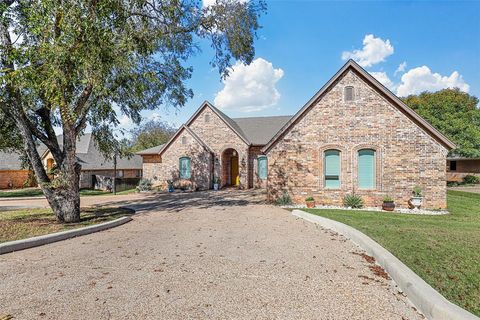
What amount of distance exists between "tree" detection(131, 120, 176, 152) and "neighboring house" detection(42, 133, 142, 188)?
1043cm

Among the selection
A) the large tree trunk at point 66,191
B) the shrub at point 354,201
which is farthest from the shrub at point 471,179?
the large tree trunk at point 66,191

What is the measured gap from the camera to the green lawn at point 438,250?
4371 millimetres

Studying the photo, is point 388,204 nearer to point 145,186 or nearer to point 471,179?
point 145,186

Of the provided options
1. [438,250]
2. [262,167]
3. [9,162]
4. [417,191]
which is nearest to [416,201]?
[417,191]

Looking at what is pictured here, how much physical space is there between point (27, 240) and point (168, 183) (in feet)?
57.6

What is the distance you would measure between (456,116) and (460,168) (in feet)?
22.5

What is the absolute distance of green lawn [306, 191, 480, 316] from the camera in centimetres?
437

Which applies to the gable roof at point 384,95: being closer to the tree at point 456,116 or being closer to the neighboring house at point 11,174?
the tree at point 456,116

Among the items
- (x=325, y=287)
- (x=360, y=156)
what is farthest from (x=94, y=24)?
(x=360, y=156)

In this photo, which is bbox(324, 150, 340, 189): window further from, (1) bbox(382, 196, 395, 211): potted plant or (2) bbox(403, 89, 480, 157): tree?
(2) bbox(403, 89, 480, 157): tree

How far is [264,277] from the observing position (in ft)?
17.3

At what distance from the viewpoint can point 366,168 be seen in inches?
558

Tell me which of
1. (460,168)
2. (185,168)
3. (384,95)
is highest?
(384,95)

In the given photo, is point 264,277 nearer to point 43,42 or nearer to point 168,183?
point 43,42
